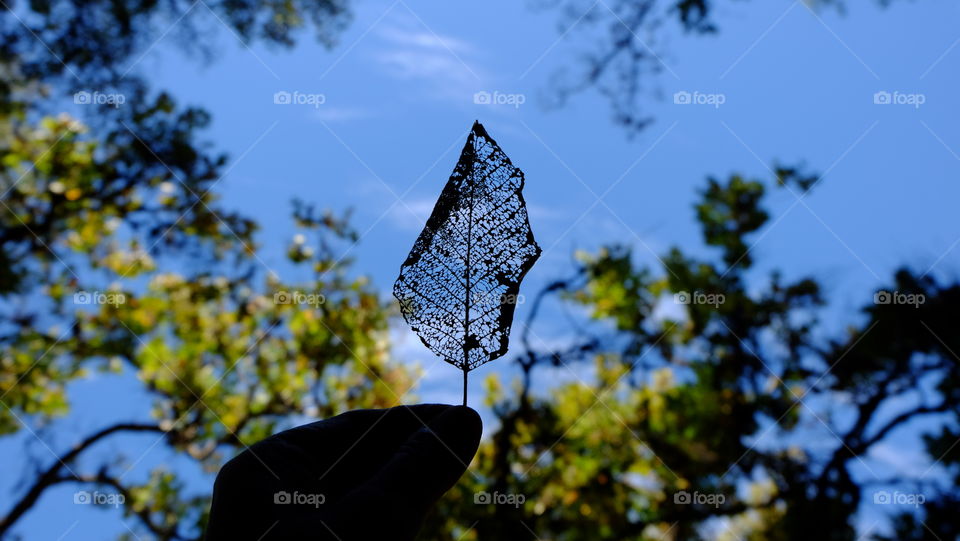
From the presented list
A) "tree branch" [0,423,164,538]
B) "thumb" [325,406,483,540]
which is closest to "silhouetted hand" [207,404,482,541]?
"thumb" [325,406,483,540]

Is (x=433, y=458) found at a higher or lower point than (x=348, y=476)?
higher

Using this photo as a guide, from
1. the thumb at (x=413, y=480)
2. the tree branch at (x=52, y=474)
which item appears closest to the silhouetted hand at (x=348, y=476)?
the thumb at (x=413, y=480)

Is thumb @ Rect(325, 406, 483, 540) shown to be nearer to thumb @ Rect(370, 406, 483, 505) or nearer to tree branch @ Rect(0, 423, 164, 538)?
thumb @ Rect(370, 406, 483, 505)

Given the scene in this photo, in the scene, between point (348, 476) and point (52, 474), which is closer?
point (348, 476)

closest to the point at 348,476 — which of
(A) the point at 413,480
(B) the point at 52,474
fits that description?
(A) the point at 413,480

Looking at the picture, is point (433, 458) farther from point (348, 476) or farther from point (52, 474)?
point (52, 474)

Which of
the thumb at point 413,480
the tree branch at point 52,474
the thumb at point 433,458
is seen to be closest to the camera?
the thumb at point 413,480

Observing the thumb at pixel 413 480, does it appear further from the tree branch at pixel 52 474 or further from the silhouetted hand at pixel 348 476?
the tree branch at pixel 52 474

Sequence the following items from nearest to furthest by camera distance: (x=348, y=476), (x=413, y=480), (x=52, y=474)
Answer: (x=413, y=480) → (x=348, y=476) → (x=52, y=474)

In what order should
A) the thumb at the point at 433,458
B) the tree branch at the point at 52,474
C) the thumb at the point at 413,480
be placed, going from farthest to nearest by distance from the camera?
the tree branch at the point at 52,474
the thumb at the point at 433,458
the thumb at the point at 413,480
